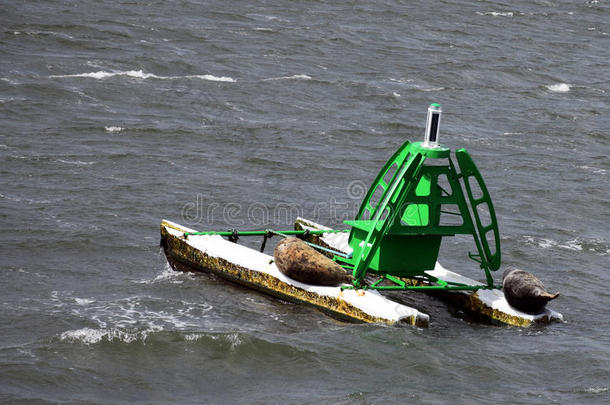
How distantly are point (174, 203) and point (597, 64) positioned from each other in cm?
2779

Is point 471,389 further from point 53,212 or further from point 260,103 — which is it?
point 260,103

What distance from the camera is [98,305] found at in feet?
58.0

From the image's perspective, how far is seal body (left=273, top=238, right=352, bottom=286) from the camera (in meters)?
17.7

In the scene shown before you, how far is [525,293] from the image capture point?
1733 centimetres

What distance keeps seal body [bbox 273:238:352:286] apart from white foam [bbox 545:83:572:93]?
80.3 ft

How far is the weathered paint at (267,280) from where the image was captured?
55.7 ft

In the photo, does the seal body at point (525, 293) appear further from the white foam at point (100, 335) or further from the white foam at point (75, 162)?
the white foam at point (75, 162)

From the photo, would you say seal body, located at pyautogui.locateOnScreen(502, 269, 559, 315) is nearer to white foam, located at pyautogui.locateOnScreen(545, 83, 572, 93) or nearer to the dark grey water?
the dark grey water

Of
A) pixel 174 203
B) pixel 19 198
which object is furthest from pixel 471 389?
pixel 19 198

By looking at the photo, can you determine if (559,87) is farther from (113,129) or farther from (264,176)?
(113,129)

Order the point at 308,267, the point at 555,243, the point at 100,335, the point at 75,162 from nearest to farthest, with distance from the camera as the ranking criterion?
the point at 100,335 → the point at 308,267 → the point at 555,243 → the point at 75,162

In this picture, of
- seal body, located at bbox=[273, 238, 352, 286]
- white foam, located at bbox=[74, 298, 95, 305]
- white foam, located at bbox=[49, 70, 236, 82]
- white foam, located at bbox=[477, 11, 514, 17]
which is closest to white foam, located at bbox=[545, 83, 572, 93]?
white foam, located at bbox=[49, 70, 236, 82]

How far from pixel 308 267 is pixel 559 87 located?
25.6m

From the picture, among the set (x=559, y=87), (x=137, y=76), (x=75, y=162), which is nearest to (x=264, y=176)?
(x=75, y=162)
